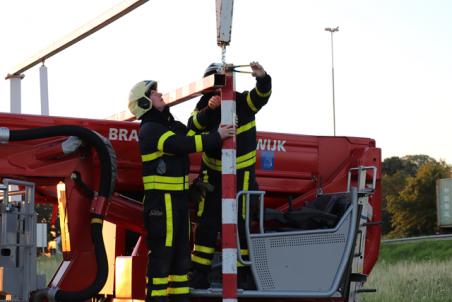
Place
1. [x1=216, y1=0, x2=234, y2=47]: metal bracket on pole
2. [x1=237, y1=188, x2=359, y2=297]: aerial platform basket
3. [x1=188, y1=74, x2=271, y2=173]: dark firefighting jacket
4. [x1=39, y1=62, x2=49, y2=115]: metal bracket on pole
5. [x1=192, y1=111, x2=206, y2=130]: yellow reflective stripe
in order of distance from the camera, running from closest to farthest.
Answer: [x1=216, y1=0, x2=234, y2=47]: metal bracket on pole, [x1=237, y1=188, x2=359, y2=297]: aerial platform basket, [x1=188, y1=74, x2=271, y2=173]: dark firefighting jacket, [x1=192, y1=111, x2=206, y2=130]: yellow reflective stripe, [x1=39, y1=62, x2=49, y2=115]: metal bracket on pole

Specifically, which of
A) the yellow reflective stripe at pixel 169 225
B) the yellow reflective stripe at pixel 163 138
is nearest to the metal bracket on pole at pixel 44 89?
the yellow reflective stripe at pixel 163 138

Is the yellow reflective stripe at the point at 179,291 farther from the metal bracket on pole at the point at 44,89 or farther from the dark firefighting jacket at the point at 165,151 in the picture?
the metal bracket on pole at the point at 44,89

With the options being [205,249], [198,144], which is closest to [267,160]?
[205,249]

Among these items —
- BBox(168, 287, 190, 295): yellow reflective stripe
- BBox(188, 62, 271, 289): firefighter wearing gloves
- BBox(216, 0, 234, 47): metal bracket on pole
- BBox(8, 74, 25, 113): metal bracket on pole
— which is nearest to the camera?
BBox(216, 0, 234, 47): metal bracket on pole

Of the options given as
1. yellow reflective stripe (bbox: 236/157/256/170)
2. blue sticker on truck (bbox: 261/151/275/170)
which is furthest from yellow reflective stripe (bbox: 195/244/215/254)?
blue sticker on truck (bbox: 261/151/275/170)

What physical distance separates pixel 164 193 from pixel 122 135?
3.03 ft

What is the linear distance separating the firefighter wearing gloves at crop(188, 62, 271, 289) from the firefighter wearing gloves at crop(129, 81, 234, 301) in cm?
27

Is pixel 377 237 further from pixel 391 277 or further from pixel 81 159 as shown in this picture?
pixel 391 277

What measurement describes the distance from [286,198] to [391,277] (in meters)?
9.77

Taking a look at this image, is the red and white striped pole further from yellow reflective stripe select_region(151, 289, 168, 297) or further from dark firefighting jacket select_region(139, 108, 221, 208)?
yellow reflective stripe select_region(151, 289, 168, 297)

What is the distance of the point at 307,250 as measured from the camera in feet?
21.1

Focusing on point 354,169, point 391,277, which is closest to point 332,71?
point 391,277

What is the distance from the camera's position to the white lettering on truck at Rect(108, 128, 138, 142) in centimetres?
684

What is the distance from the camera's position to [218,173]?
21.7 ft
